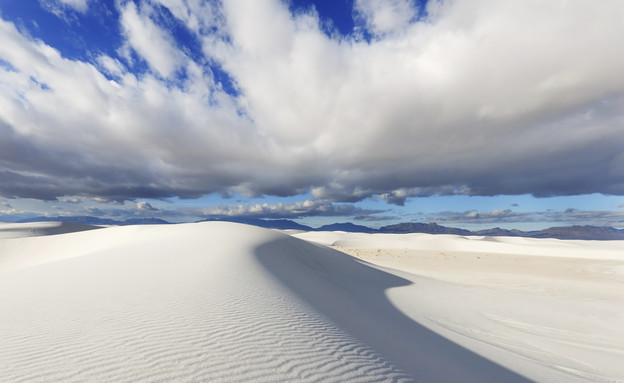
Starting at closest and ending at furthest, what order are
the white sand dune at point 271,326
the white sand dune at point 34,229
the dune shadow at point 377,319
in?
the white sand dune at point 271,326, the dune shadow at point 377,319, the white sand dune at point 34,229

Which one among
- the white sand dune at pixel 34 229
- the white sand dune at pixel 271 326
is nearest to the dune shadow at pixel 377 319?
the white sand dune at pixel 271 326

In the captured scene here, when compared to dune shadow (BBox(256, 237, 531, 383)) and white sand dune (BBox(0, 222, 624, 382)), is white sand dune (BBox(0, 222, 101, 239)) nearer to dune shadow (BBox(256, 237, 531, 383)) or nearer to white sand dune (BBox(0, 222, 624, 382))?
white sand dune (BBox(0, 222, 624, 382))

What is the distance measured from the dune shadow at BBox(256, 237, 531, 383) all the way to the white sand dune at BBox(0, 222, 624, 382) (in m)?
0.05

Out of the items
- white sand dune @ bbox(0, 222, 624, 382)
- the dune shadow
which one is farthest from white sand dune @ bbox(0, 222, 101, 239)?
the dune shadow

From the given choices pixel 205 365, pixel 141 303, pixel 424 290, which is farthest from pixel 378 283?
pixel 205 365

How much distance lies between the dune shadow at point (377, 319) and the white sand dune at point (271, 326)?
0.17 feet

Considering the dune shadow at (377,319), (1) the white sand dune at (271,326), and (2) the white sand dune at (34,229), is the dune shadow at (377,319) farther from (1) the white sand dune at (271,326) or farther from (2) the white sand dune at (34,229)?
(2) the white sand dune at (34,229)

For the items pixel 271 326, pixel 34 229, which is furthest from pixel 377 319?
pixel 34 229

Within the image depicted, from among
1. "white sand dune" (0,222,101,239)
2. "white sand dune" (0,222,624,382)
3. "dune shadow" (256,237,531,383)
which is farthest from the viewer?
"white sand dune" (0,222,101,239)

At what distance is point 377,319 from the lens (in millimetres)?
7945

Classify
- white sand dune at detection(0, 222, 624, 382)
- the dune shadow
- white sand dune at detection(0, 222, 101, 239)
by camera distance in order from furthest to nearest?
white sand dune at detection(0, 222, 101, 239), the dune shadow, white sand dune at detection(0, 222, 624, 382)

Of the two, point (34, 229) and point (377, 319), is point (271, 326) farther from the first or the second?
point (34, 229)

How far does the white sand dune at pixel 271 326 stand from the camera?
3643 millimetres

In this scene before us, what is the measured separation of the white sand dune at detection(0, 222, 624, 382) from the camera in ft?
12.0
